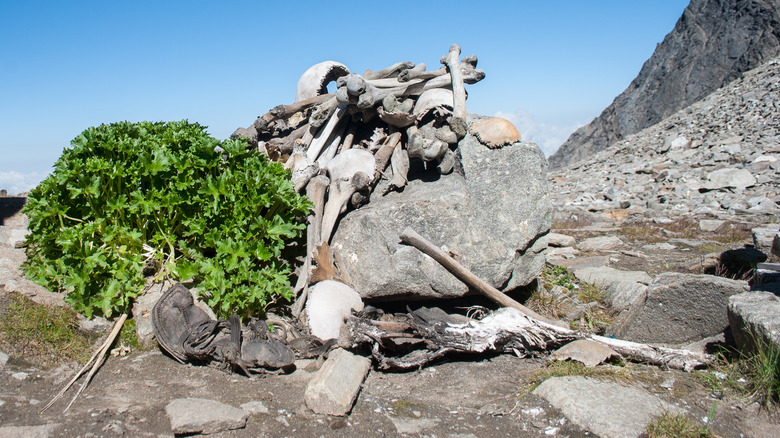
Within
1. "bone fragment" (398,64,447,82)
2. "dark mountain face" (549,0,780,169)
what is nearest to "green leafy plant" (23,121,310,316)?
"bone fragment" (398,64,447,82)

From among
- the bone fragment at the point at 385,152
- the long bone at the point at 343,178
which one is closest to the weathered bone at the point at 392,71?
the bone fragment at the point at 385,152

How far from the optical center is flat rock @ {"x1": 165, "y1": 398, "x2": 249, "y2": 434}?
344 cm

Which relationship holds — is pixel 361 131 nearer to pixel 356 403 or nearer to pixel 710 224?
Result: pixel 356 403

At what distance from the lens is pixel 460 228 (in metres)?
5.83

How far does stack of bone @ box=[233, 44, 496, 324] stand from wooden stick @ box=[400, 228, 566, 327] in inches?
35.2

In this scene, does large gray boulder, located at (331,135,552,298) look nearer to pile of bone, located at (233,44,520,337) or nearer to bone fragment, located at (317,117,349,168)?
pile of bone, located at (233,44,520,337)

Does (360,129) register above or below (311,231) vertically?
above

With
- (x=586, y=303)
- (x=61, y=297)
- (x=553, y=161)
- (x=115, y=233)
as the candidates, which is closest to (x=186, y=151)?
(x=115, y=233)

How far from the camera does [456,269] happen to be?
5516 millimetres

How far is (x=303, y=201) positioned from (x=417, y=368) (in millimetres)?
1860

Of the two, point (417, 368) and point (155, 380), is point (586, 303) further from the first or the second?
point (155, 380)

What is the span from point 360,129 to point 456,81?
1.41m

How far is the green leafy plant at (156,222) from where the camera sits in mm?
4766

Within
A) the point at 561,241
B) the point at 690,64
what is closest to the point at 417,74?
the point at 561,241
